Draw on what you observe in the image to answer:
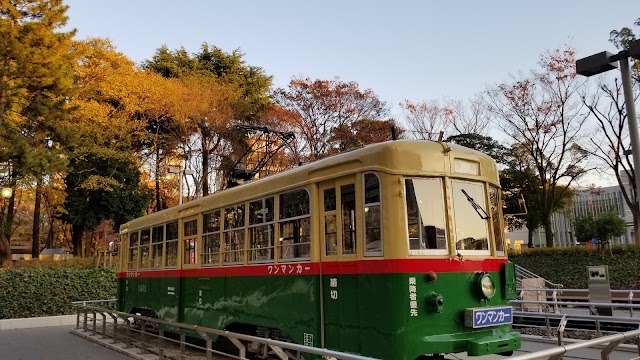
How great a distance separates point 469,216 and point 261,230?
3078 millimetres

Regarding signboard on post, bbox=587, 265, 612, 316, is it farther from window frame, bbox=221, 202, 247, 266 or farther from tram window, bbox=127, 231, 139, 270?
tram window, bbox=127, 231, 139, 270

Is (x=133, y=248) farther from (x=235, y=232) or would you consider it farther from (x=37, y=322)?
(x=235, y=232)

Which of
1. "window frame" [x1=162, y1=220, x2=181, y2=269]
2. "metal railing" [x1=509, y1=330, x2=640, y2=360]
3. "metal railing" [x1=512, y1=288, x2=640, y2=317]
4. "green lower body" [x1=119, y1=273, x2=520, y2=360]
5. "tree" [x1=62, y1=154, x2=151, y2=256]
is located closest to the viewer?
"metal railing" [x1=509, y1=330, x2=640, y2=360]

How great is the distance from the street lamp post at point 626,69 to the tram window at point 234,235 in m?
6.54

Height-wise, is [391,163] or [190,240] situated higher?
[391,163]

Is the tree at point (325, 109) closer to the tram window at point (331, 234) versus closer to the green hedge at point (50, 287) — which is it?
the green hedge at point (50, 287)

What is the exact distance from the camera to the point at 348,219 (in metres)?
6.16

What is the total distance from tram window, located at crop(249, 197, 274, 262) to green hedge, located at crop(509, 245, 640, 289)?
680 inches

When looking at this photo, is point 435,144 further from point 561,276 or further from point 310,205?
point 561,276

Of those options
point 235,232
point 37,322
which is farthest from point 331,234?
point 37,322

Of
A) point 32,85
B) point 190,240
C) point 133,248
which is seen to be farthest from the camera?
point 32,85

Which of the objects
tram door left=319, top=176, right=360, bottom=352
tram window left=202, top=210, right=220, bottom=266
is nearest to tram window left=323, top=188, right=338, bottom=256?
tram door left=319, top=176, right=360, bottom=352

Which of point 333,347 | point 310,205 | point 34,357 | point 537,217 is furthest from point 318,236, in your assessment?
point 537,217

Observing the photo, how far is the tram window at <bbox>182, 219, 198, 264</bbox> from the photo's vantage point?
9.62 m
